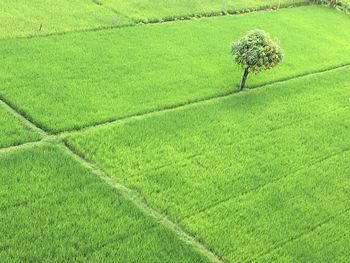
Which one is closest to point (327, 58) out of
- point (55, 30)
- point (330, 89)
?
point (330, 89)

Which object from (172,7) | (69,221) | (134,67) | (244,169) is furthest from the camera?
(172,7)

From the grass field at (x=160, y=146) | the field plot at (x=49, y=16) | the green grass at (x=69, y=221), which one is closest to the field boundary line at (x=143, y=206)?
the grass field at (x=160, y=146)

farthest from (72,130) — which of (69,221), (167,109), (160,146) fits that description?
(69,221)

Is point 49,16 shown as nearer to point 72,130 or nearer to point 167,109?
point 167,109

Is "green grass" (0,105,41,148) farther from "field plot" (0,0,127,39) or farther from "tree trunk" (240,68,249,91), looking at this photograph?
"tree trunk" (240,68,249,91)

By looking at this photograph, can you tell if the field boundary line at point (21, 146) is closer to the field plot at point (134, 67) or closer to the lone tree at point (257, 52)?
the field plot at point (134, 67)

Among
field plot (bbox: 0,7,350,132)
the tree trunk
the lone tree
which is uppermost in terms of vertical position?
the lone tree

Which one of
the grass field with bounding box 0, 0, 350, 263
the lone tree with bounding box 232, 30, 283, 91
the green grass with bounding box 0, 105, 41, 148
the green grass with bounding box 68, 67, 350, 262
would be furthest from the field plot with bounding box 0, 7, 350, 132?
the lone tree with bounding box 232, 30, 283, 91
